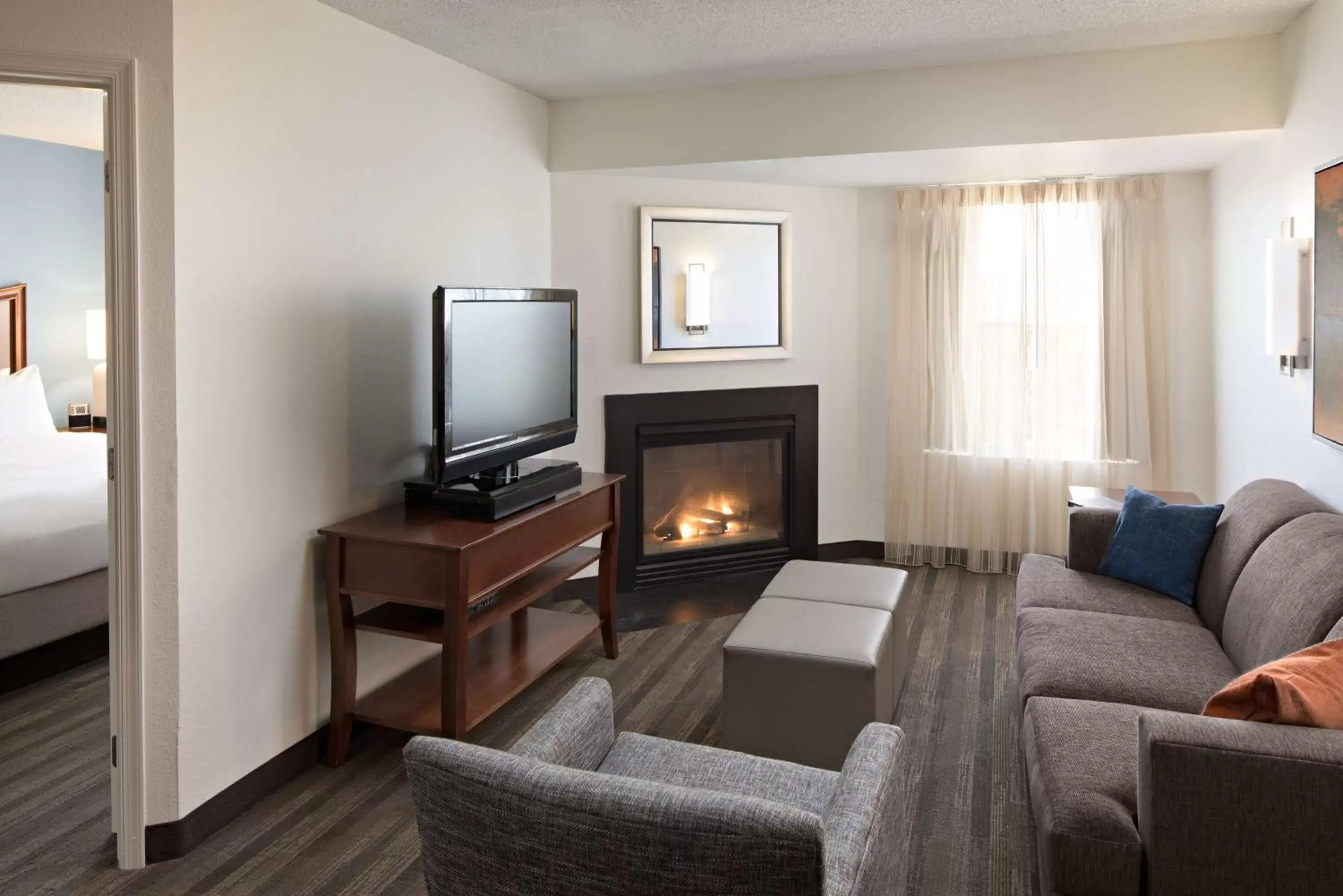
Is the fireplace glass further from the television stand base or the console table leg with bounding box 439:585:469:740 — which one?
the console table leg with bounding box 439:585:469:740

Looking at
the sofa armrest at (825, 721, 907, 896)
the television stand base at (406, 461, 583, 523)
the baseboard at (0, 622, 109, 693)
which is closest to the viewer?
the sofa armrest at (825, 721, 907, 896)

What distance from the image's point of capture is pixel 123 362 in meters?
2.46

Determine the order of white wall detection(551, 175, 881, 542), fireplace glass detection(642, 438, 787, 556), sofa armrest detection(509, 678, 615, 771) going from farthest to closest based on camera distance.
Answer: fireplace glass detection(642, 438, 787, 556) → white wall detection(551, 175, 881, 542) → sofa armrest detection(509, 678, 615, 771)

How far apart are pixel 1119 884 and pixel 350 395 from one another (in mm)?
2623

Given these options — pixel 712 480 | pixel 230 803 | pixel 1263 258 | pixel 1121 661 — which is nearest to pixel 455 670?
pixel 230 803

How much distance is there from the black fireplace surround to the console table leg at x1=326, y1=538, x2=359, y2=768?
6.36 ft

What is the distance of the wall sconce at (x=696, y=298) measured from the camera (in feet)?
15.9

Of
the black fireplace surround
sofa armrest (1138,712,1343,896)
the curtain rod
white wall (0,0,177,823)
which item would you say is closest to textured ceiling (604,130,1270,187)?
the curtain rod

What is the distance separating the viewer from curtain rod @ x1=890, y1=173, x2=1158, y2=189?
4.75 m

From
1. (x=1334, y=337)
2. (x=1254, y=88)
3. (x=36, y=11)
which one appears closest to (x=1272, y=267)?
(x=1334, y=337)

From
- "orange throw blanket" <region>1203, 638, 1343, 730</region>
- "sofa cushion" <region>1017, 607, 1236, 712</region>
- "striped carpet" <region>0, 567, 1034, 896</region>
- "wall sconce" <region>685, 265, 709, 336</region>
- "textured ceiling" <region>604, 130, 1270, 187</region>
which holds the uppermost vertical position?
"textured ceiling" <region>604, 130, 1270, 187</region>

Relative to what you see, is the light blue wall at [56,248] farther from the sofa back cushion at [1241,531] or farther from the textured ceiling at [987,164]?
the sofa back cushion at [1241,531]

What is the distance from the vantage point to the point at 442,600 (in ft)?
9.52

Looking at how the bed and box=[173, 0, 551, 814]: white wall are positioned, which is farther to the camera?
the bed
